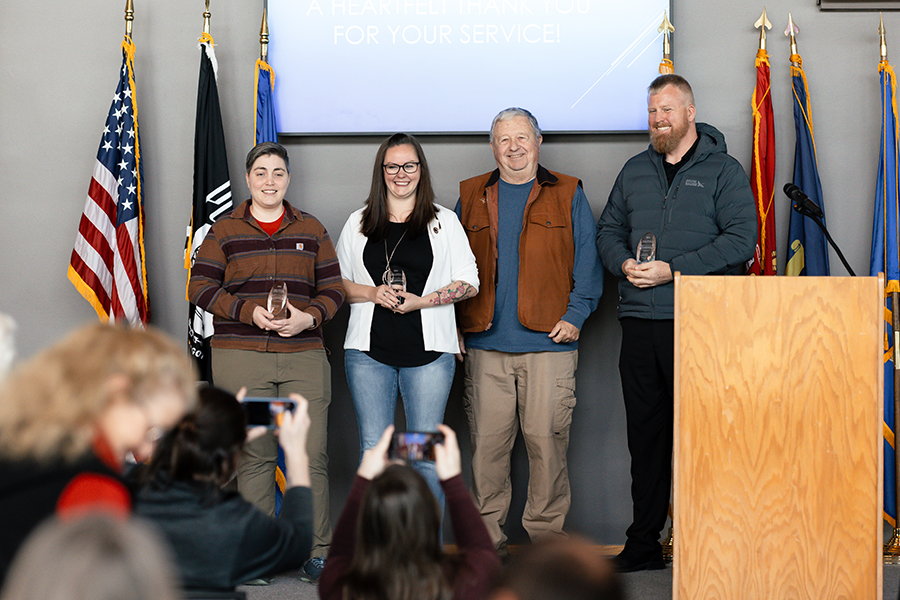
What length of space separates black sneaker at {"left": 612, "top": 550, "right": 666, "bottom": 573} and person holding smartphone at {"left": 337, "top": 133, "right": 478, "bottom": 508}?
78cm

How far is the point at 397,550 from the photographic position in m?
1.34

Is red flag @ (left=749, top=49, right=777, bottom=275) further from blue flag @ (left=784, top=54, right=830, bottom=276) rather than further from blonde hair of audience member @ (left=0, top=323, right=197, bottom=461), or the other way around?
blonde hair of audience member @ (left=0, top=323, right=197, bottom=461)

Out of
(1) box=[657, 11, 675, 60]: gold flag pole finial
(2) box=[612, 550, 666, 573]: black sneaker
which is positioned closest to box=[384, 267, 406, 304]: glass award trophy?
(2) box=[612, 550, 666, 573]: black sneaker

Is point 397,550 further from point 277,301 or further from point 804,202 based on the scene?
point 804,202

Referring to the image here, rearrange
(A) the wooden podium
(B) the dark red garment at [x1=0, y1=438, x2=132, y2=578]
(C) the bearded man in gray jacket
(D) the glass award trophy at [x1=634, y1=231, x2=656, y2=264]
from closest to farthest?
(B) the dark red garment at [x1=0, y1=438, x2=132, y2=578]
(A) the wooden podium
(D) the glass award trophy at [x1=634, y1=231, x2=656, y2=264]
(C) the bearded man in gray jacket

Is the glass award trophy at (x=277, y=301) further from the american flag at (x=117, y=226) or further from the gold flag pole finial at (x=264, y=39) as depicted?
the gold flag pole finial at (x=264, y=39)

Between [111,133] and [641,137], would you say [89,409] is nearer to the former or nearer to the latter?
[111,133]

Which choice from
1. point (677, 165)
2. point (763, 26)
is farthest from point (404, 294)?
point (763, 26)

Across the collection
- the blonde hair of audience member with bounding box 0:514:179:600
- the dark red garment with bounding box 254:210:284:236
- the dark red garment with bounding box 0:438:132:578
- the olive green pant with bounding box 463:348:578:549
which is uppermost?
the dark red garment with bounding box 254:210:284:236

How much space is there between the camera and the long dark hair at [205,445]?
55.8 inches

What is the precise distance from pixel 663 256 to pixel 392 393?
122 cm

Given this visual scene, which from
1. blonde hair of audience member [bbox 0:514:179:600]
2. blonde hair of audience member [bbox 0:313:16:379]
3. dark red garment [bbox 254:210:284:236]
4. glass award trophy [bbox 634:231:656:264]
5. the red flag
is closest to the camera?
blonde hair of audience member [bbox 0:514:179:600]

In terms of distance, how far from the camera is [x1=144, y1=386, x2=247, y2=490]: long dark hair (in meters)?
1.42

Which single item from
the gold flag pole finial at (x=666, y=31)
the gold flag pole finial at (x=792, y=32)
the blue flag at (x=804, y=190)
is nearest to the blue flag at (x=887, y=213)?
the blue flag at (x=804, y=190)
